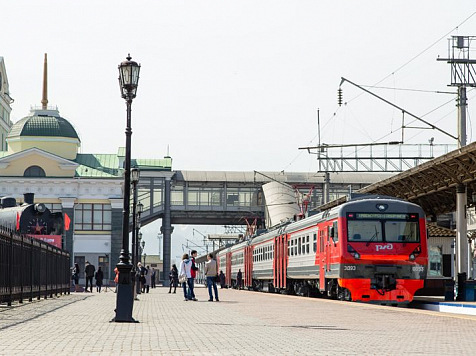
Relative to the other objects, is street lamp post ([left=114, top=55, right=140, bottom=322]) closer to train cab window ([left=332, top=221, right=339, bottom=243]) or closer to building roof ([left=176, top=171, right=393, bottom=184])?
train cab window ([left=332, top=221, right=339, bottom=243])

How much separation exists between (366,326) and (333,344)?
4.17 meters

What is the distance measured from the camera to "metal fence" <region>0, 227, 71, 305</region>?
22641 millimetres

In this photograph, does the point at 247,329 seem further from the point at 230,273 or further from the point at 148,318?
the point at 230,273

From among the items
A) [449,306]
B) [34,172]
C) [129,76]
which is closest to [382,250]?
[449,306]

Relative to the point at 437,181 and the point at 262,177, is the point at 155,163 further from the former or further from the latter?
the point at 437,181

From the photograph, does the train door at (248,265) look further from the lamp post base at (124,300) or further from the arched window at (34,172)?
the lamp post base at (124,300)

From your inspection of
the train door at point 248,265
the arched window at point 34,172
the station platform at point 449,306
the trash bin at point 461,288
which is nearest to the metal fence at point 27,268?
the station platform at point 449,306

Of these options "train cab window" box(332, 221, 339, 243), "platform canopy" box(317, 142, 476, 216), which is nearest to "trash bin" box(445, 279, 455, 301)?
"platform canopy" box(317, 142, 476, 216)

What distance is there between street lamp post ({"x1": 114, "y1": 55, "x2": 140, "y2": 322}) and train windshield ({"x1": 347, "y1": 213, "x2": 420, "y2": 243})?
10292 mm

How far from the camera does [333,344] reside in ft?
42.5

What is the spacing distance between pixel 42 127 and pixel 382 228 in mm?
56656

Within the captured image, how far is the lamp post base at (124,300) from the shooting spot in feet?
58.5

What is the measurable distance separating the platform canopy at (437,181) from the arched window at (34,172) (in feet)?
137

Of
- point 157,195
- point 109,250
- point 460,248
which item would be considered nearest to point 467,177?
point 460,248
